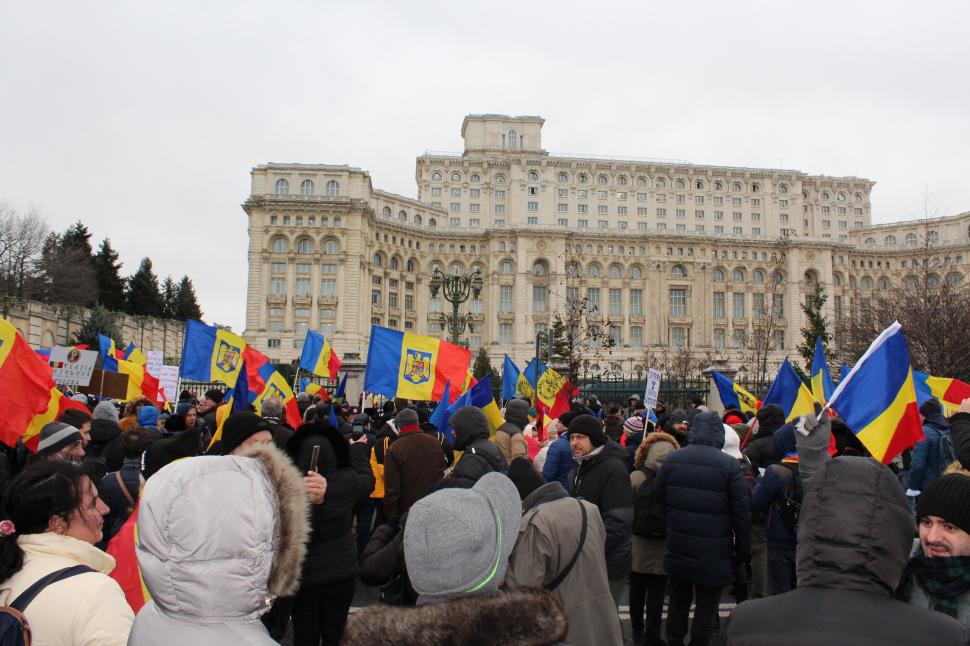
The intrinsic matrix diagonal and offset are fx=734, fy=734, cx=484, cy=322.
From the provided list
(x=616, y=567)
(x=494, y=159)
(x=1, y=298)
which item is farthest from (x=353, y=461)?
(x=494, y=159)

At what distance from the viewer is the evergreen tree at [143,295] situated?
59.9 metres

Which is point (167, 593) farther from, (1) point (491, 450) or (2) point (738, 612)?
(1) point (491, 450)

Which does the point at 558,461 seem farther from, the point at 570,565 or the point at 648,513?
the point at 570,565

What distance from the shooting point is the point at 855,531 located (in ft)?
7.64

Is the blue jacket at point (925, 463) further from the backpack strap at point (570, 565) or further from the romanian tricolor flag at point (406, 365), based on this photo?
the romanian tricolor flag at point (406, 365)

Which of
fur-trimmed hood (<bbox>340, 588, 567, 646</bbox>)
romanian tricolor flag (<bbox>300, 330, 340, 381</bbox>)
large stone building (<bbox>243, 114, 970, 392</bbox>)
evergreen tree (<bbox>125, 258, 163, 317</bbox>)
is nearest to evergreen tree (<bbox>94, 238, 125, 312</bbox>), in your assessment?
evergreen tree (<bbox>125, 258, 163, 317</bbox>)

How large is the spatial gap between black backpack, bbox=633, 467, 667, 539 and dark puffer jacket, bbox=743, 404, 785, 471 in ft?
4.79

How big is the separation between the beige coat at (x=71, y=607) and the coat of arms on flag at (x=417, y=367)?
323 inches

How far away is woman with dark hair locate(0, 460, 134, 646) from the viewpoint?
2463 millimetres

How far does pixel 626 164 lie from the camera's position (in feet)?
265

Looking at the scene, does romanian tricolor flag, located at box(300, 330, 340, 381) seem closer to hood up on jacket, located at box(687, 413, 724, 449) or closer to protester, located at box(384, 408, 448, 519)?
protester, located at box(384, 408, 448, 519)

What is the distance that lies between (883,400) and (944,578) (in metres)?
3.07

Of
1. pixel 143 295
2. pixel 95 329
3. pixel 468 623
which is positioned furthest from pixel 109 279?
pixel 468 623

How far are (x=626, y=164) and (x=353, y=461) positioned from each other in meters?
79.4
